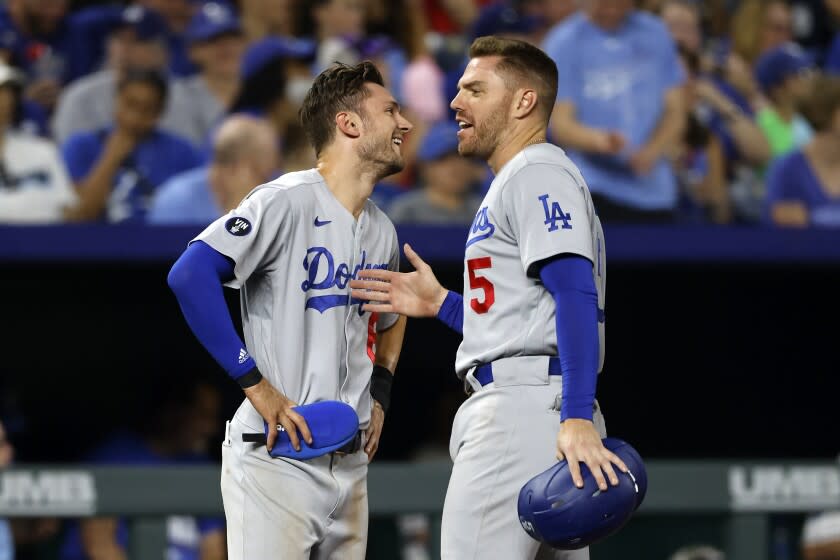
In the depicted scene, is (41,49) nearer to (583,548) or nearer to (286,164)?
(286,164)

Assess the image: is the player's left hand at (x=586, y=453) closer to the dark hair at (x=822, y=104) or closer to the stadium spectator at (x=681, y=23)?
the dark hair at (x=822, y=104)

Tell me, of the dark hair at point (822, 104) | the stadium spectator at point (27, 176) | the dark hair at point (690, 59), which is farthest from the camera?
the dark hair at point (690, 59)

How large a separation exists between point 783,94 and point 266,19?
2.88 m

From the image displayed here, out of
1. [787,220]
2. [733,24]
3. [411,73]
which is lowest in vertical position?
[787,220]

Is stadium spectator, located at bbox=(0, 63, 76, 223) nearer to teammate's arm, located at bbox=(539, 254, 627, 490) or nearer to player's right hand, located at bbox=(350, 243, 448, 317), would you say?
player's right hand, located at bbox=(350, 243, 448, 317)

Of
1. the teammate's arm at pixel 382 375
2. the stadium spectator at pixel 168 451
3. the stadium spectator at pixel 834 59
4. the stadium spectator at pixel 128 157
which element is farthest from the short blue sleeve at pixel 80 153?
the stadium spectator at pixel 834 59

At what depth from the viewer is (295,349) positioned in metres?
3.05

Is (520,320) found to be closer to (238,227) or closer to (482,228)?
(482,228)

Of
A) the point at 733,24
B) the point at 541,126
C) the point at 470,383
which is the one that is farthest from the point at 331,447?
the point at 733,24

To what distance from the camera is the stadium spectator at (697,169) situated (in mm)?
6262

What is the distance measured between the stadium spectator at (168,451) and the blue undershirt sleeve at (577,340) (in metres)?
2.39

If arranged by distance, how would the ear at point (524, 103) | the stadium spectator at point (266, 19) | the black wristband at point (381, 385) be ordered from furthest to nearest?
the stadium spectator at point (266, 19) < the black wristband at point (381, 385) < the ear at point (524, 103)

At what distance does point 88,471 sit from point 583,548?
2278 mm

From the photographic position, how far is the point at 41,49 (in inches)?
244
